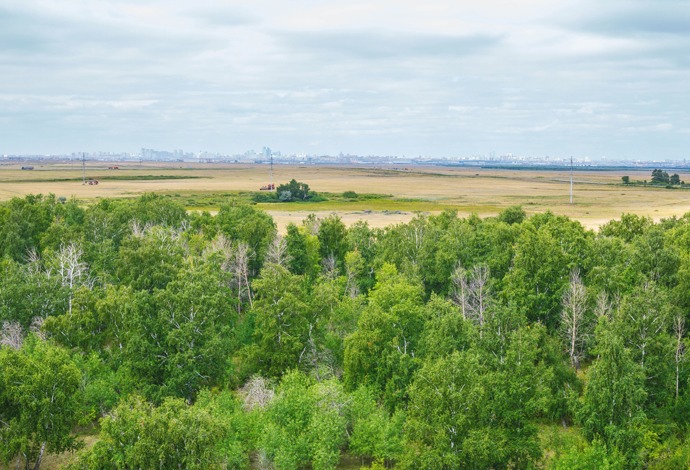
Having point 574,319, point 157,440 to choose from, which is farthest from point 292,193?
point 157,440

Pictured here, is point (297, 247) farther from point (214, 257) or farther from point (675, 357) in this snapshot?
point (675, 357)

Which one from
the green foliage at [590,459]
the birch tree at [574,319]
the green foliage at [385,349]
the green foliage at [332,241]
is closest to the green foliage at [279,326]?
the green foliage at [385,349]

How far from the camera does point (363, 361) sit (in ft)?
144

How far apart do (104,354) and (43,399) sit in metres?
12.5

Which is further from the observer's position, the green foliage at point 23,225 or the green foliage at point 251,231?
the green foliage at point 23,225

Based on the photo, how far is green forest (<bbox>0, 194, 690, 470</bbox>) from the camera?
3450 centimetres

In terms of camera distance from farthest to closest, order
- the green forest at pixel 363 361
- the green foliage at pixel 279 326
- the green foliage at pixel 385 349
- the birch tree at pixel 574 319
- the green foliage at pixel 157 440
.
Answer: the birch tree at pixel 574 319, the green foliage at pixel 279 326, the green foliage at pixel 385 349, the green forest at pixel 363 361, the green foliage at pixel 157 440

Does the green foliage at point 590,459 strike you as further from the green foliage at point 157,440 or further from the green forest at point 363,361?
the green foliage at point 157,440

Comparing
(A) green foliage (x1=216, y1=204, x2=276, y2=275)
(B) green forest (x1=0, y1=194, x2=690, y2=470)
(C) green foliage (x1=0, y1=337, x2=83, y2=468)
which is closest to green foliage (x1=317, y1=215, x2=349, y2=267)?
(A) green foliage (x1=216, y1=204, x2=276, y2=275)

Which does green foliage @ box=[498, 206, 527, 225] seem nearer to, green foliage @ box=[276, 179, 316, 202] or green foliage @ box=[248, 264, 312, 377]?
green foliage @ box=[248, 264, 312, 377]

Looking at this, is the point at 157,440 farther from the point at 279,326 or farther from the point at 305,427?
the point at 279,326

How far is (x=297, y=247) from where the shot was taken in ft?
220

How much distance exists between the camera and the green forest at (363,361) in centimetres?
3450

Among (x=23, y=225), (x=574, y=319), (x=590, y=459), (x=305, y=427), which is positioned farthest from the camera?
(x=23, y=225)
